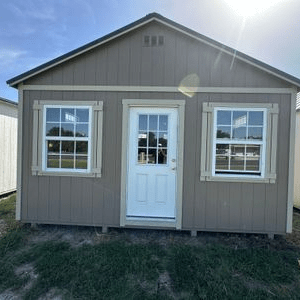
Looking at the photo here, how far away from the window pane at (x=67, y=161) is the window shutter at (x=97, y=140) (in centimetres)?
45

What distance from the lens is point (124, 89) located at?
417cm

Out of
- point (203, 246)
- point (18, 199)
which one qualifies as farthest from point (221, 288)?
point (18, 199)

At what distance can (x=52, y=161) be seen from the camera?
4336 mm

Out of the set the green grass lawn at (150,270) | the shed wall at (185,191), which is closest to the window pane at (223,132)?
the shed wall at (185,191)

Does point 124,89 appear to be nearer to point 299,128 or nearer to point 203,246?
point 203,246

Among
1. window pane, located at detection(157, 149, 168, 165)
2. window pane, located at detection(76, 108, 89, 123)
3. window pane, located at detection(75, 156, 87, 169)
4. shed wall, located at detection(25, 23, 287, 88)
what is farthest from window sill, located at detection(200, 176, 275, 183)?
window pane, located at detection(76, 108, 89, 123)

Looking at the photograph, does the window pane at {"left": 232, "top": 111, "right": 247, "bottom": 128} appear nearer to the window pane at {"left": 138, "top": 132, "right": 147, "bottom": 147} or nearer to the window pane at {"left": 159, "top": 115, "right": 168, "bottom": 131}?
the window pane at {"left": 159, "top": 115, "right": 168, "bottom": 131}

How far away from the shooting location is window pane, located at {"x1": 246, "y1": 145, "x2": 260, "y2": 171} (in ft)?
13.5

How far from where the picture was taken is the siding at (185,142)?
4.05 metres

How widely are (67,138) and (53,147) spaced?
34cm

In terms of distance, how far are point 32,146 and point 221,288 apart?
3.86 metres

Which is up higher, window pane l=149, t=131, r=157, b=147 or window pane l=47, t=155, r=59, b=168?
window pane l=149, t=131, r=157, b=147

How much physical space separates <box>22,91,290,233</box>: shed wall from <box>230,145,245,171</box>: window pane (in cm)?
32

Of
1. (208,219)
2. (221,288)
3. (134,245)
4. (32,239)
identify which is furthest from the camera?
(208,219)
